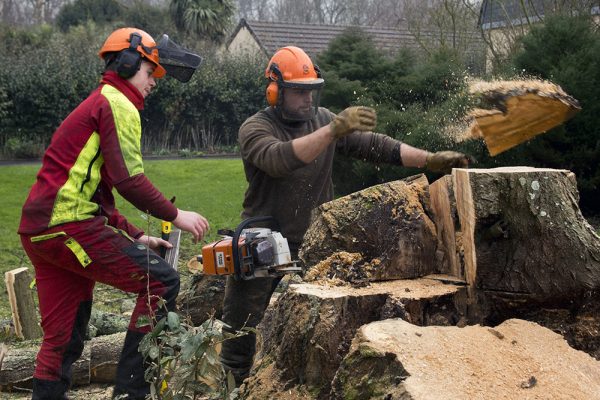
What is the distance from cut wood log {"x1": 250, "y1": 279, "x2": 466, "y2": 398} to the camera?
3346 mm

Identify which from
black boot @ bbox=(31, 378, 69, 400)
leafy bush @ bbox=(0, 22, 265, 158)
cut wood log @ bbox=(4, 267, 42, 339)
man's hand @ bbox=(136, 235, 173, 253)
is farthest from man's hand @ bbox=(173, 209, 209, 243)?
leafy bush @ bbox=(0, 22, 265, 158)

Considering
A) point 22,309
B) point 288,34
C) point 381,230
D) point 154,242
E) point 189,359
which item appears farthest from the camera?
point 288,34

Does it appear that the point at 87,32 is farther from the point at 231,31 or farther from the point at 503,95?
the point at 503,95

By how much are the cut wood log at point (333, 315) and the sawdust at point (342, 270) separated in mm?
75

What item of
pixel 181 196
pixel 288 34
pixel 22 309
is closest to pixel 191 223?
pixel 22 309

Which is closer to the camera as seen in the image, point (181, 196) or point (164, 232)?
point (164, 232)

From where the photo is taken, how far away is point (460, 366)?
2.80 metres

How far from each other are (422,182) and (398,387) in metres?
1.56

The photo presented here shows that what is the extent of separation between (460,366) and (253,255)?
5.34 feet

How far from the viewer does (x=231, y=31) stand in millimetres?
33938

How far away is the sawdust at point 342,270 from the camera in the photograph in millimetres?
3656

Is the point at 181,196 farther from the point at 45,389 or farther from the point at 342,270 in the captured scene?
the point at 342,270

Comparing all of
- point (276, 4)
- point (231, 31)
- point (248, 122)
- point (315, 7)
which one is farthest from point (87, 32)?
point (248, 122)

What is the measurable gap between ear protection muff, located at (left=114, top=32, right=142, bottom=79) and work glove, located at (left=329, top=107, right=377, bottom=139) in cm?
105
